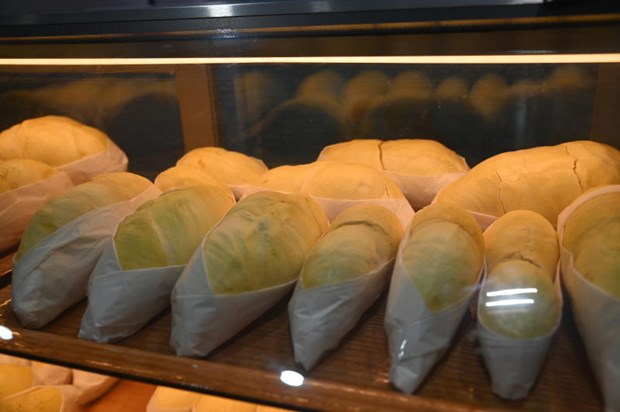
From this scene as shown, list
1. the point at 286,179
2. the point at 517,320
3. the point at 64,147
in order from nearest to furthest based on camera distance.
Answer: the point at 517,320 → the point at 286,179 → the point at 64,147


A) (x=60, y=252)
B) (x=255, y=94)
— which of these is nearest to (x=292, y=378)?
(x=60, y=252)

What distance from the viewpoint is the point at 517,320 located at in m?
0.71

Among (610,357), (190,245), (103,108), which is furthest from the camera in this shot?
(103,108)

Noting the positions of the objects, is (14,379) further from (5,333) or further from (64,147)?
(64,147)

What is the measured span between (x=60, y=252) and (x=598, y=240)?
33.8 inches

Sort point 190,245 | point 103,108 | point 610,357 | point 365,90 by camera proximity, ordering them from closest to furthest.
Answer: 1. point 610,357
2. point 190,245
3. point 365,90
4. point 103,108

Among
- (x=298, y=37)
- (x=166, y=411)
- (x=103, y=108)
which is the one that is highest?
(x=298, y=37)

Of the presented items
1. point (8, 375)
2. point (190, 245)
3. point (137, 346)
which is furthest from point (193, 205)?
point (8, 375)

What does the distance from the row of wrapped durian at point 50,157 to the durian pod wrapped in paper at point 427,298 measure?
2.72 ft

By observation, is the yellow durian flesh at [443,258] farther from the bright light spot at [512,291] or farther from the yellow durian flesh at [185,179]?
the yellow durian flesh at [185,179]

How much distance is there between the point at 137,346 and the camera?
0.87m

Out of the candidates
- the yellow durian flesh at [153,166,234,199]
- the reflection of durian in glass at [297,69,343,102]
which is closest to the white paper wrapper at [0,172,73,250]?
the yellow durian flesh at [153,166,234,199]

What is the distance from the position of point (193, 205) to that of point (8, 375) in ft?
2.34

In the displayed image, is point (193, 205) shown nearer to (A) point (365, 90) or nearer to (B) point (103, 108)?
(A) point (365, 90)
